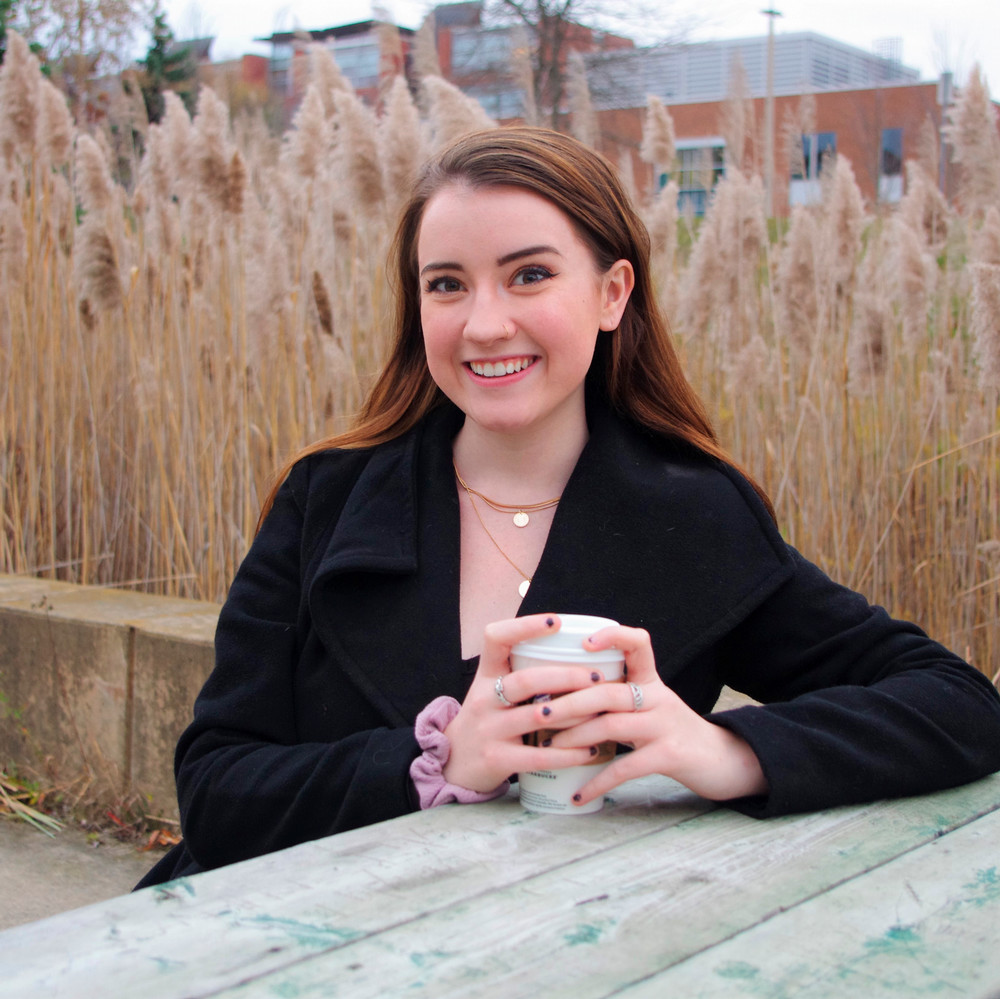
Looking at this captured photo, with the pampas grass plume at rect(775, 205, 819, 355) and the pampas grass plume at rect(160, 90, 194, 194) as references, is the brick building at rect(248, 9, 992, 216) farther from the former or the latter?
the pampas grass plume at rect(775, 205, 819, 355)

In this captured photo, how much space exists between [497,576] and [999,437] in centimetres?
172

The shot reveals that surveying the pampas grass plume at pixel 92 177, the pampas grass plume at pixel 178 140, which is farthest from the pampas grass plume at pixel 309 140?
the pampas grass plume at pixel 92 177

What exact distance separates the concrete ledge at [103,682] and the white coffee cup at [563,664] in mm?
1491

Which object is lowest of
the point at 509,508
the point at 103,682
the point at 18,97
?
the point at 103,682

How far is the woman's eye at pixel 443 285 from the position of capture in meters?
1.31

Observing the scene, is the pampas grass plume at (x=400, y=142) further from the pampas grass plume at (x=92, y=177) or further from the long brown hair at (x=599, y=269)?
the long brown hair at (x=599, y=269)

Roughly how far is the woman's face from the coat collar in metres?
0.14

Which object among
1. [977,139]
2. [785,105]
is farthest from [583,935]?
[785,105]

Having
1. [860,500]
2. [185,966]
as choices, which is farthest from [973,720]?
[860,500]

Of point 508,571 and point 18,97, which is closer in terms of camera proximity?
point 508,571

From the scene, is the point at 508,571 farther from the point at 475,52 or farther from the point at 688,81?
the point at 475,52

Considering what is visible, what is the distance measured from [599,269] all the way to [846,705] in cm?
60

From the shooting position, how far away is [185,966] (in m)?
0.69

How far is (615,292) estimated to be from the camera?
1.50 meters
